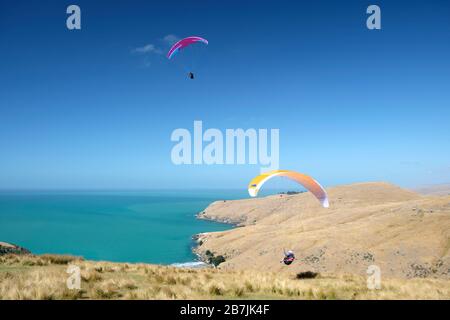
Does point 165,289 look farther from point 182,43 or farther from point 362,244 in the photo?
point 362,244

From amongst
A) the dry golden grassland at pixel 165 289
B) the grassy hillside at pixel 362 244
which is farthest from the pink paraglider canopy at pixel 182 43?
the grassy hillside at pixel 362 244

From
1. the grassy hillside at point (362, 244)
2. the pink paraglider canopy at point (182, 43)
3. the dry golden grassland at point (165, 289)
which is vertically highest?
the pink paraglider canopy at point (182, 43)

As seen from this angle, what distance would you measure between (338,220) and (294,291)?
73.3m

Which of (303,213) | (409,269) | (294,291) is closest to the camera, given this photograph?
(294,291)

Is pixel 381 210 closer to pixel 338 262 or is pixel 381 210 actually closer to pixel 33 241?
pixel 338 262

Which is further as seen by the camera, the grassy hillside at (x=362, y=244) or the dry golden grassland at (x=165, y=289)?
the grassy hillside at (x=362, y=244)

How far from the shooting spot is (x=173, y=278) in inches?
538

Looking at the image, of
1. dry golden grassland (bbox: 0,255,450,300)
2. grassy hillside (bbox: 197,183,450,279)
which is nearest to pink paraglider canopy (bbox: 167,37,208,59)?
dry golden grassland (bbox: 0,255,450,300)

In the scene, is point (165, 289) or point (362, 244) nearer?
point (165, 289)

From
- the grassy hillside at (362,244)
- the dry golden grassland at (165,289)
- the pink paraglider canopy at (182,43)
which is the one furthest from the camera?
the grassy hillside at (362,244)

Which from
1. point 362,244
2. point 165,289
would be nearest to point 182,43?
point 165,289

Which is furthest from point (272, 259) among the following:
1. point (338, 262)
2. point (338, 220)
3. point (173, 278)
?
point (173, 278)

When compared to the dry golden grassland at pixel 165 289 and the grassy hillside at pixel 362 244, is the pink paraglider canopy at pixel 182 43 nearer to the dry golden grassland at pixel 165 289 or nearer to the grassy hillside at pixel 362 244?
the dry golden grassland at pixel 165 289
